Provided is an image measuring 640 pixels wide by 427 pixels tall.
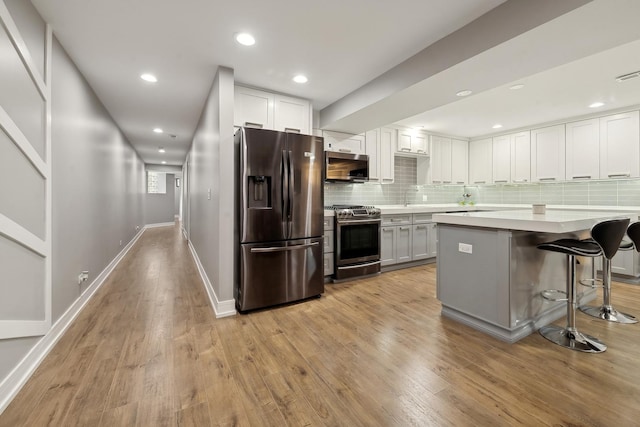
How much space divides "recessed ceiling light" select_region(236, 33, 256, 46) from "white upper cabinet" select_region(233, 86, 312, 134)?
0.80 meters

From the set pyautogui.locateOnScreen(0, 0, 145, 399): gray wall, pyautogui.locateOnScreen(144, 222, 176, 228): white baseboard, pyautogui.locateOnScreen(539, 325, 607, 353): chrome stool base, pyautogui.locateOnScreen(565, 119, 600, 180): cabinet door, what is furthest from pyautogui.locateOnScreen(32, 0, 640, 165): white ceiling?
pyautogui.locateOnScreen(144, 222, 176, 228): white baseboard

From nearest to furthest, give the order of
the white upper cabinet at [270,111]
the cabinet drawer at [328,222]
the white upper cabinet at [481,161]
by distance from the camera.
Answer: the white upper cabinet at [270,111]
the cabinet drawer at [328,222]
the white upper cabinet at [481,161]

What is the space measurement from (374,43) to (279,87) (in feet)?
4.25

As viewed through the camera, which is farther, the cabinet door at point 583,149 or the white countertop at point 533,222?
the cabinet door at point 583,149

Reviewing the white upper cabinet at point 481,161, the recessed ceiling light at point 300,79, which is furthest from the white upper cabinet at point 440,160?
the recessed ceiling light at point 300,79

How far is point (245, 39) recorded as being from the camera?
2.27m

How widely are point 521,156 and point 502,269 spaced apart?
Result: 13.4 ft

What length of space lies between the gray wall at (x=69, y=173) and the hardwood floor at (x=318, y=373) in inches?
15.6

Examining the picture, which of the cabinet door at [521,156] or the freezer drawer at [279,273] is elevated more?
the cabinet door at [521,156]

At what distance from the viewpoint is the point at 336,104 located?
370cm

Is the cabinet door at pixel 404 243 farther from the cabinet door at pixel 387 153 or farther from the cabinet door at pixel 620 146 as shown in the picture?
the cabinet door at pixel 620 146

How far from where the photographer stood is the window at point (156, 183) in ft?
36.3

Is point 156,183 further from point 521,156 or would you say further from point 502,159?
point 521,156

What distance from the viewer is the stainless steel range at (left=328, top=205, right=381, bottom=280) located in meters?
3.72
